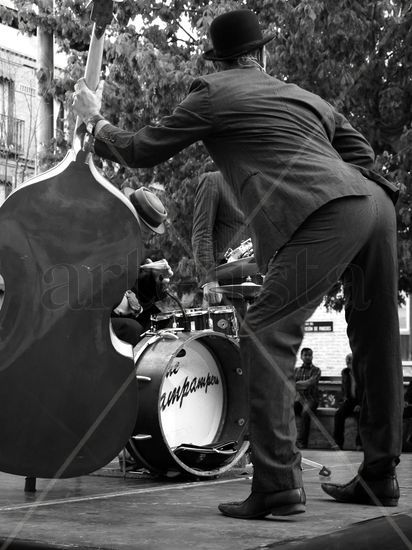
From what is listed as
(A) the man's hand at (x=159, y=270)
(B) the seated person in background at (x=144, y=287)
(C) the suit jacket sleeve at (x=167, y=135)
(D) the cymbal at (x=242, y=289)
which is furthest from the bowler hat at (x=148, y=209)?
(C) the suit jacket sleeve at (x=167, y=135)

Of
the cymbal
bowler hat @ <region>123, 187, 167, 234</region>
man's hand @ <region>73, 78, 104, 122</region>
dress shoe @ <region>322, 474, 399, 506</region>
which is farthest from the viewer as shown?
the cymbal

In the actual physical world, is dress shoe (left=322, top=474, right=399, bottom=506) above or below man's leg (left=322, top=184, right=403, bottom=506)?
below

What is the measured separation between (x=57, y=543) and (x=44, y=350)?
0.79 metres

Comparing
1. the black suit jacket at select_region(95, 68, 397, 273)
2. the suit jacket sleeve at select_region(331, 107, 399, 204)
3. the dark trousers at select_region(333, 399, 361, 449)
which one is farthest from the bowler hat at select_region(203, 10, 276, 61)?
the dark trousers at select_region(333, 399, 361, 449)

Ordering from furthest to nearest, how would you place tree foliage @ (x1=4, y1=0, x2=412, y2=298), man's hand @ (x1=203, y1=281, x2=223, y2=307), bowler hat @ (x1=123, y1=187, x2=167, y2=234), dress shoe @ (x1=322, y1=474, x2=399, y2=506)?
tree foliage @ (x1=4, y1=0, x2=412, y2=298)
man's hand @ (x1=203, y1=281, x2=223, y2=307)
bowler hat @ (x1=123, y1=187, x2=167, y2=234)
dress shoe @ (x1=322, y1=474, x2=399, y2=506)

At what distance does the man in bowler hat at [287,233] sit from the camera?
3.25m

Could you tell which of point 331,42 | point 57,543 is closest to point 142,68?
point 331,42

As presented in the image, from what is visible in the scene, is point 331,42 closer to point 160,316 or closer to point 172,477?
point 160,316

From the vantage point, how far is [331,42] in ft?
41.3

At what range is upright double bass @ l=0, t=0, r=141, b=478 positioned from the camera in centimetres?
322

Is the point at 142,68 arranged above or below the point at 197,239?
above

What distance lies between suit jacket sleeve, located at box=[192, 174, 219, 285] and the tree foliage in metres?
6.85

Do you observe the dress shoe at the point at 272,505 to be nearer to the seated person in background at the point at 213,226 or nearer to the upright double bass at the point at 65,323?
the upright double bass at the point at 65,323

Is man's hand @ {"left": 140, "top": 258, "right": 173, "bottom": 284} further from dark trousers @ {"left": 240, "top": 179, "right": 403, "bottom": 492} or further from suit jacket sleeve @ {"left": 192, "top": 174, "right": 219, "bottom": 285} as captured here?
dark trousers @ {"left": 240, "top": 179, "right": 403, "bottom": 492}
